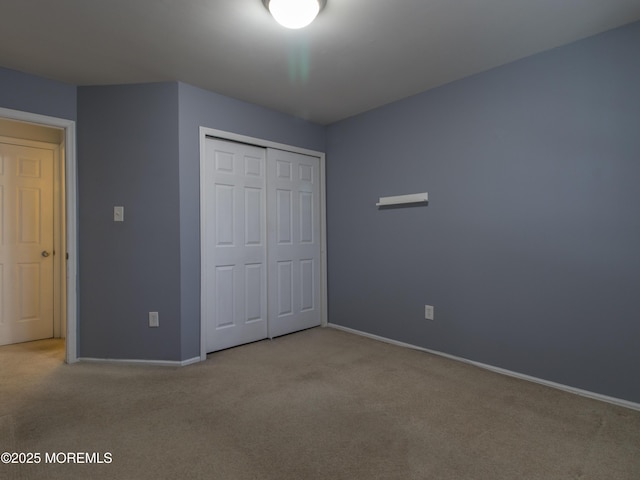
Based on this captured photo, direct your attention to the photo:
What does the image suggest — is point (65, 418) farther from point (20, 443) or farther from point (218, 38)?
point (218, 38)

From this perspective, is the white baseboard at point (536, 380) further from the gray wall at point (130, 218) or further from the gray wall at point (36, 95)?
the gray wall at point (36, 95)

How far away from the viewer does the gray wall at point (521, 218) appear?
2.15 metres

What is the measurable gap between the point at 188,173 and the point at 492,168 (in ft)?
8.12

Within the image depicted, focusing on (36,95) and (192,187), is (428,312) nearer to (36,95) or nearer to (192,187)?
(192,187)

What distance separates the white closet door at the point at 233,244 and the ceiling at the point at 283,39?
699 mm

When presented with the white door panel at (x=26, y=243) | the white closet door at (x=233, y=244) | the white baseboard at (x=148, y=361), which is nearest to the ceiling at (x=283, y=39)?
the white closet door at (x=233, y=244)

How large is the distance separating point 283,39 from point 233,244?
1814 millimetres

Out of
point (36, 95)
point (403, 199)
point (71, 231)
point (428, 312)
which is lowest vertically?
point (428, 312)

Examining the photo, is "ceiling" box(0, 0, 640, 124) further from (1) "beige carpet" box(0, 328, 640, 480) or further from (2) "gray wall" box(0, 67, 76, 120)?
(1) "beige carpet" box(0, 328, 640, 480)

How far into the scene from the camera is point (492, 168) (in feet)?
8.82

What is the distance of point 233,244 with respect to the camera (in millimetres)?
3299

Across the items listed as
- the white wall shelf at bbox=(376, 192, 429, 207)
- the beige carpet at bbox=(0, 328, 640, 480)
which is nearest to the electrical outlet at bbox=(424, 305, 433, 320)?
the beige carpet at bbox=(0, 328, 640, 480)

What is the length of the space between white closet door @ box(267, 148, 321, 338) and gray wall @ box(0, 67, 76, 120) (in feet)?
5.69

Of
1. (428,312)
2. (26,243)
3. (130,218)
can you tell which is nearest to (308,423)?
(428,312)
